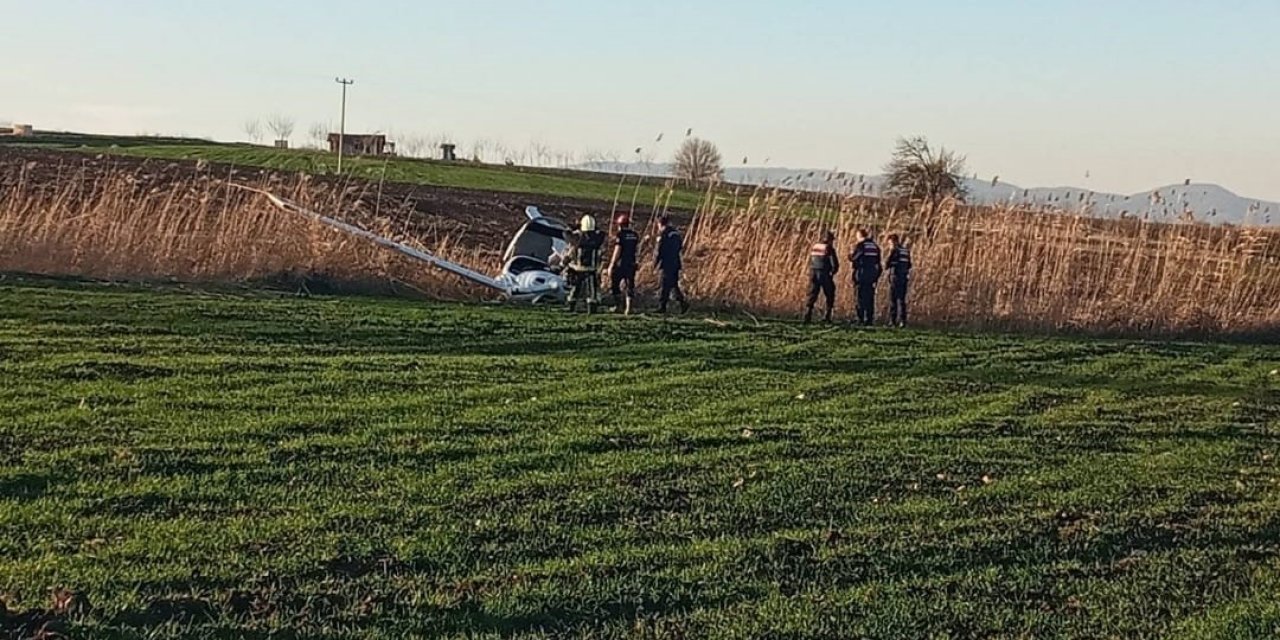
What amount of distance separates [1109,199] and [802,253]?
16.5 feet

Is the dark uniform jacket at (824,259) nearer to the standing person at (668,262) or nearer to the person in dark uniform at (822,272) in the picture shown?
the person in dark uniform at (822,272)

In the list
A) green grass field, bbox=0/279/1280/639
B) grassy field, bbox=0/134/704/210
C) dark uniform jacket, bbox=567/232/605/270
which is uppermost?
dark uniform jacket, bbox=567/232/605/270

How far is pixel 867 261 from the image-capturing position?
21.0 m

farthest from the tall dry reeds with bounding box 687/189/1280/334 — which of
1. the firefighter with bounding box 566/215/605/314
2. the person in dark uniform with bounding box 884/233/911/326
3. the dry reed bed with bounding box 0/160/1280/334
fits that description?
the firefighter with bounding box 566/215/605/314

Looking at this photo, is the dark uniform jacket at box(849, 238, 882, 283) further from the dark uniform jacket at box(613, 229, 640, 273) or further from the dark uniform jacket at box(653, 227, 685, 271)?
the dark uniform jacket at box(613, 229, 640, 273)

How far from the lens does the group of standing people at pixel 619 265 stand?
65.3ft

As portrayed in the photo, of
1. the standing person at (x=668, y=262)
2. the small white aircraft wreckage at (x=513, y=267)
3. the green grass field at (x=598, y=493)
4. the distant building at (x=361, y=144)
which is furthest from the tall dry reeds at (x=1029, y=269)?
the distant building at (x=361, y=144)

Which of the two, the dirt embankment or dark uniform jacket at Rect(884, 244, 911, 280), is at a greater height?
dark uniform jacket at Rect(884, 244, 911, 280)

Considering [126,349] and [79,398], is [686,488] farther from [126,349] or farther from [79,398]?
[126,349]

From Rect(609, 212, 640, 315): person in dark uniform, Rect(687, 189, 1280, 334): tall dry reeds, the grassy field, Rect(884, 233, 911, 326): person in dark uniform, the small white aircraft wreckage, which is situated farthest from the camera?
the grassy field

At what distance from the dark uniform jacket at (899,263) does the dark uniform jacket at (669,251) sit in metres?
3.17

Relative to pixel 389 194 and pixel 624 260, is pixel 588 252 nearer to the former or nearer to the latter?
pixel 624 260

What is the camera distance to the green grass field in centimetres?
575

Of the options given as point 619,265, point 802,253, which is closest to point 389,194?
point 802,253
